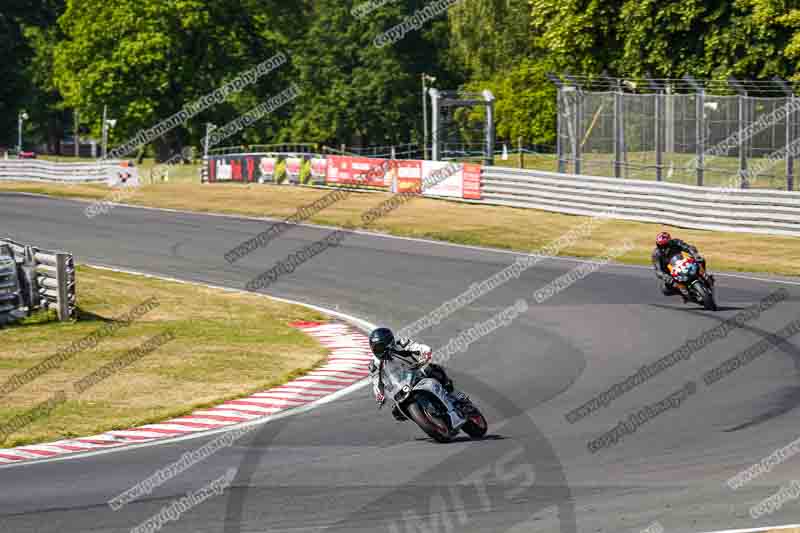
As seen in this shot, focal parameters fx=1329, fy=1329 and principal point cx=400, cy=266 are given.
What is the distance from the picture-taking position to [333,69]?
91500 millimetres

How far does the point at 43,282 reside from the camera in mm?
22984

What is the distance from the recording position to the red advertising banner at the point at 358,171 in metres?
47.1

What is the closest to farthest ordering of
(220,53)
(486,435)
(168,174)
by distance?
(486,435) → (168,174) → (220,53)

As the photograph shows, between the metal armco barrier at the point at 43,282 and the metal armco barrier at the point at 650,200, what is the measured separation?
17.9 meters

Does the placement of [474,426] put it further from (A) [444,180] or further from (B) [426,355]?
(A) [444,180]

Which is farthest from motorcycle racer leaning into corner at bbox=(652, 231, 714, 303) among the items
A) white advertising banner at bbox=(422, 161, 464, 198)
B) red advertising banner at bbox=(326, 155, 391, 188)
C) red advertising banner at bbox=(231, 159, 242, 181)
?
red advertising banner at bbox=(231, 159, 242, 181)

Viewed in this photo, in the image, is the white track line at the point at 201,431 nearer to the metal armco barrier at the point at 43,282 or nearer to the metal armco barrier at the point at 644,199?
the metal armco barrier at the point at 43,282

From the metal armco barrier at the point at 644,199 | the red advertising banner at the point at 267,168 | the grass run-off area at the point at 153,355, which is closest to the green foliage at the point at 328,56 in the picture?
the metal armco barrier at the point at 644,199

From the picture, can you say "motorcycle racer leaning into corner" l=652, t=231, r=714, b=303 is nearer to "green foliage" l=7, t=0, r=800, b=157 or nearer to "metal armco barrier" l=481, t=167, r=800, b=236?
"metal armco barrier" l=481, t=167, r=800, b=236

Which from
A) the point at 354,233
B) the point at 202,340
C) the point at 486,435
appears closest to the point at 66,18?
the point at 354,233

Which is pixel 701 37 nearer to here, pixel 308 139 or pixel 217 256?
pixel 217 256

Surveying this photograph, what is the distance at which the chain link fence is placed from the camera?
107 feet

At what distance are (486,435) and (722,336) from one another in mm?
7113

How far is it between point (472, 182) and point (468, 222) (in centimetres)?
534
